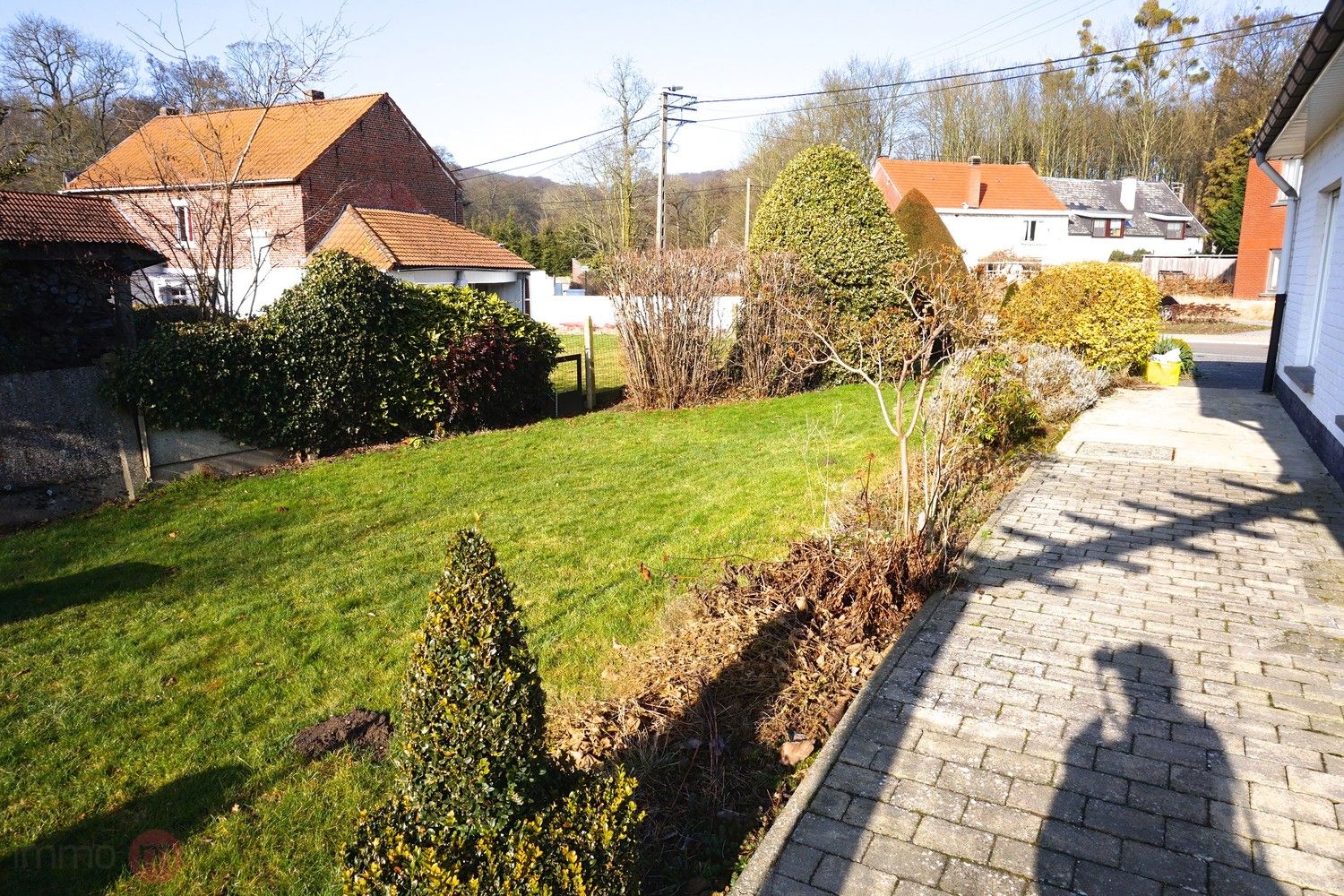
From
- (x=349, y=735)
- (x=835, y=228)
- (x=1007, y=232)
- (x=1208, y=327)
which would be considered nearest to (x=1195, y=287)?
(x=1208, y=327)

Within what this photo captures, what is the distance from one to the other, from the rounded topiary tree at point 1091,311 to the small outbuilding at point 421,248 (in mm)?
12086

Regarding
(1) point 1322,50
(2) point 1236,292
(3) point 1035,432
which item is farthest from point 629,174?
(1) point 1322,50

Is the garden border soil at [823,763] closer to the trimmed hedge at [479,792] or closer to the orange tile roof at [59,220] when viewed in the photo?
the trimmed hedge at [479,792]

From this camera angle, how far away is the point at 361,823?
224 cm

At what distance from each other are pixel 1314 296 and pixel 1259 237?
25276 millimetres

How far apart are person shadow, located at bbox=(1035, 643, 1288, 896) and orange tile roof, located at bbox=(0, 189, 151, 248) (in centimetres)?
1194

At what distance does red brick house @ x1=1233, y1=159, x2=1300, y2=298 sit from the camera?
94.8 feet

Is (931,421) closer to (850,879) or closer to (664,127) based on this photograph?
(850,879)

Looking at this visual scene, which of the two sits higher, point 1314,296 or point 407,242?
point 407,242

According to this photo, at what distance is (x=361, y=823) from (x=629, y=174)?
110 ft

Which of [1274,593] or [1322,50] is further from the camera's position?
[1322,50]

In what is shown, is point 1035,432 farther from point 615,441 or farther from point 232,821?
point 232,821

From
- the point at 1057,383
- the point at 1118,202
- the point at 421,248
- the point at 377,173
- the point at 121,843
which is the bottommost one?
the point at 121,843

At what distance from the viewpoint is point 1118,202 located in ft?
150
